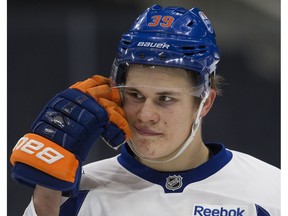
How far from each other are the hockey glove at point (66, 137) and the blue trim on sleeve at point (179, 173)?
0.18 meters

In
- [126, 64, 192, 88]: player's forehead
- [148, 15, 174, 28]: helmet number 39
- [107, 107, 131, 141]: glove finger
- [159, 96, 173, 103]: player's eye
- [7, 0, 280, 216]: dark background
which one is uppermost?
[148, 15, 174, 28]: helmet number 39

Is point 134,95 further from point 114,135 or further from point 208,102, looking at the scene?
point 208,102

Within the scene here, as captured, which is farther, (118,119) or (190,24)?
(190,24)

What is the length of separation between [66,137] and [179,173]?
0.42 m

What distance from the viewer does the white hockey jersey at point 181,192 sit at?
205 cm

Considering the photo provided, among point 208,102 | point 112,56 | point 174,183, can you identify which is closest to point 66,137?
point 174,183

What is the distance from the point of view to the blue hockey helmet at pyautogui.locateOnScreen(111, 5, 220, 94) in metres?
2.00

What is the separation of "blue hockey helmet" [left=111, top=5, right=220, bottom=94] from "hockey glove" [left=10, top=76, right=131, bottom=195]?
0.16 m

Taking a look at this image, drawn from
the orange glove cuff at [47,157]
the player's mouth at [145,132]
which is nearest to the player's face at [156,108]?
the player's mouth at [145,132]

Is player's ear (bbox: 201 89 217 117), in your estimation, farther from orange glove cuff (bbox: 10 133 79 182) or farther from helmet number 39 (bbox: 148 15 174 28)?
orange glove cuff (bbox: 10 133 79 182)

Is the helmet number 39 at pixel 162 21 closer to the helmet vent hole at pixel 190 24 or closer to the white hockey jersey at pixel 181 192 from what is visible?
the helmet vent hole at pixel 190 24

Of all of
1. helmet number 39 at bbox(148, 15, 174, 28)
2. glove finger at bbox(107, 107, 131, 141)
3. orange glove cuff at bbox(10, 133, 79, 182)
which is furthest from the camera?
helmet number 39 at bbox(148, 15, 174, 28)

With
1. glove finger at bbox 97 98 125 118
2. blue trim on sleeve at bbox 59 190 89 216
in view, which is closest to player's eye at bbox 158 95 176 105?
glove finger at bbox 97 98 125 118

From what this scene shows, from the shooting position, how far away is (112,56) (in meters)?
3.68
